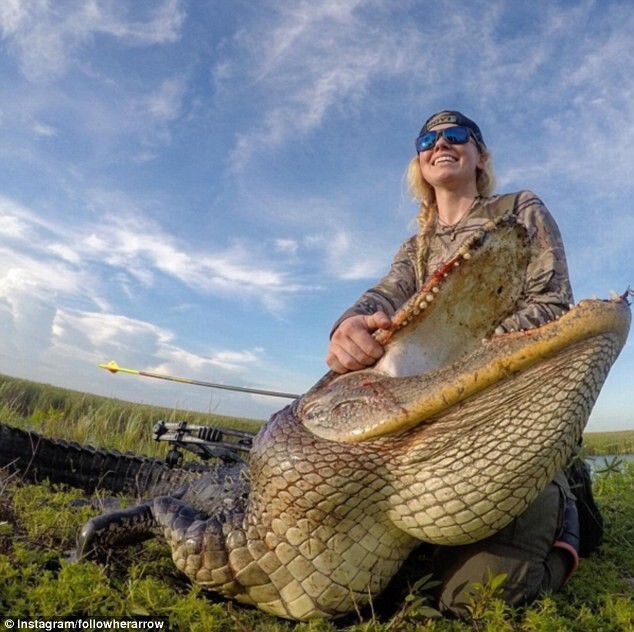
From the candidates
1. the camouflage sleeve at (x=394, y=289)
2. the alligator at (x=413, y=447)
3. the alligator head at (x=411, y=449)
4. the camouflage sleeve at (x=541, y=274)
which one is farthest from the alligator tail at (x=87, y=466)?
the camouflage sleeve at (x=541, y=274)

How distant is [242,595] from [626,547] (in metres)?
3.04

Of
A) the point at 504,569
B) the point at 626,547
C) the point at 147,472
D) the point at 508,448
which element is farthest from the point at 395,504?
the point at 147,472

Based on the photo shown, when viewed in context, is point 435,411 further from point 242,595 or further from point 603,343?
point 242,595

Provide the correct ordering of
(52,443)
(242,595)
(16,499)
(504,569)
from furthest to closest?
(52,443) < (16,499) < (504,569) < (242,595)

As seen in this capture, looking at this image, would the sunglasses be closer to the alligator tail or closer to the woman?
the woman

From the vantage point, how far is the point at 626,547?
4.03 metres

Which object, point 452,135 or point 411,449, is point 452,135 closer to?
point 452,135

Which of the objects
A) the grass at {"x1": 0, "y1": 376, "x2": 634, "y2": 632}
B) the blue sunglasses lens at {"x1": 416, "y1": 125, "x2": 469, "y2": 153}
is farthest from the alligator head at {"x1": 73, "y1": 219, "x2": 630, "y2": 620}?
the blue sunglasses lens at {"x1": 416, "y1": 125, "x2": 469, "y2": 153}

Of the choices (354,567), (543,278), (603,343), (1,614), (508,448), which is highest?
(543,278)

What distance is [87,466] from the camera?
199 inches

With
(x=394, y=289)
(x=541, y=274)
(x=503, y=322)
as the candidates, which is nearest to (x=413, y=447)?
(x=503, y=322)

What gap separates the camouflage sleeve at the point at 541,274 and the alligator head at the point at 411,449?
0.17 meters

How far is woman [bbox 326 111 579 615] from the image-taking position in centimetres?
246

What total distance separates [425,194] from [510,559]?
2573mm
